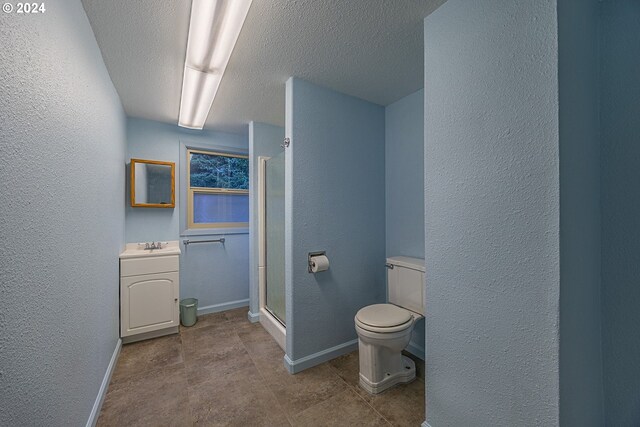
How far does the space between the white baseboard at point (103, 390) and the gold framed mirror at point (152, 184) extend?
4.55ft

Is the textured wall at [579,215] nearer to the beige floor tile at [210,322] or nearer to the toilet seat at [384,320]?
the toilet seat at [384,320]

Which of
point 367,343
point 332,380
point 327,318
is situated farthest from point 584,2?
point 332,380

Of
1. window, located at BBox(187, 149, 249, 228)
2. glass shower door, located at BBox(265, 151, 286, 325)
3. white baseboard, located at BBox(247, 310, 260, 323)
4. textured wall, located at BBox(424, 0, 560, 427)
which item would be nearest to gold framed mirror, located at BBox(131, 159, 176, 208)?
window, located at BBox(187, 149, 249, 228)

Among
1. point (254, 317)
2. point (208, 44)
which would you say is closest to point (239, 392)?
point (254, 317)

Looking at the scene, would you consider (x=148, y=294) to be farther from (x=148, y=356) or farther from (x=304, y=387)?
(x=304, y=387)

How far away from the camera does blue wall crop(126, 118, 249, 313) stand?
8.99 ft

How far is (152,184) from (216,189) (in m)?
0.70

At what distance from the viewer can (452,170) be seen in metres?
1.23

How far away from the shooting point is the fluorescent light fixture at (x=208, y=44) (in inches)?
Answer: 47.3

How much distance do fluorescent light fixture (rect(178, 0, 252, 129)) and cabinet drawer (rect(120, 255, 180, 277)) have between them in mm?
1527

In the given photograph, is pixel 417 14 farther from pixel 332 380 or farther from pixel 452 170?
pixel 332 380

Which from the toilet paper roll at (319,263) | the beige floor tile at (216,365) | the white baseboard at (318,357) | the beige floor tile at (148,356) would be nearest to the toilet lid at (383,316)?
the toilet paper roll at (319,263)

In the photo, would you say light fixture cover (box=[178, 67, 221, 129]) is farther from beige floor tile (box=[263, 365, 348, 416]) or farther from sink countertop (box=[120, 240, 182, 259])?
beige floor tile (box=[263, 365, 348, 416])

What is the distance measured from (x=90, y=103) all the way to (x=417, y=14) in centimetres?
193
